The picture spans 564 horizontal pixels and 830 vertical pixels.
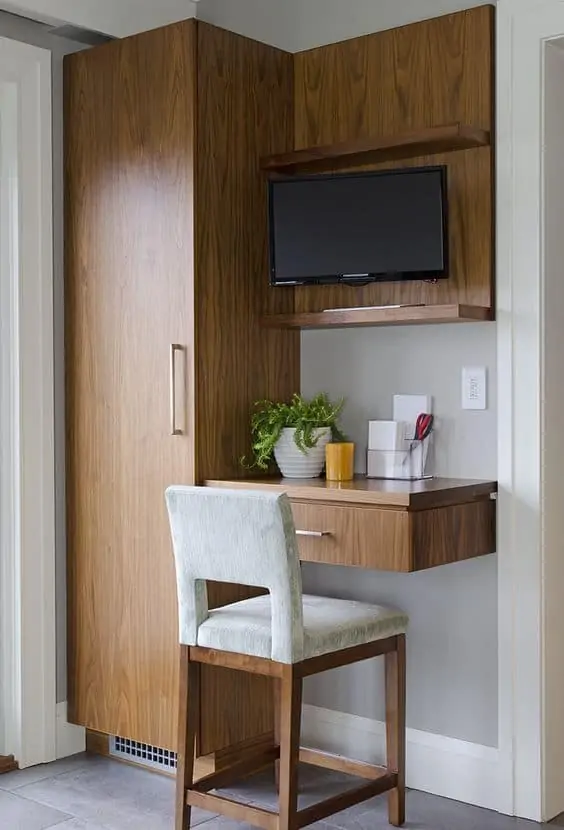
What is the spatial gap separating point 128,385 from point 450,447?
38.5 inches

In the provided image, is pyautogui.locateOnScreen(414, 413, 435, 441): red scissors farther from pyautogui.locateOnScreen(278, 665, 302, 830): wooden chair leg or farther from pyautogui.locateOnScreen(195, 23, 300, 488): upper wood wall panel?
pyautogui.locateOnScreen(278, 665, 302, 830): wooden chair leg

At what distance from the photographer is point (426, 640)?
3.16 m

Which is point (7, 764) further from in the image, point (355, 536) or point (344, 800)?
point (355, 536)

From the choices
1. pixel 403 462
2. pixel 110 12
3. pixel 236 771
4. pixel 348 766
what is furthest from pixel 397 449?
pixel 110 12

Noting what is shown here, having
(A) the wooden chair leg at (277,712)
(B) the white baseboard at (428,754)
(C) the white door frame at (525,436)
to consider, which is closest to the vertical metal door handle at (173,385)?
(A) the wooden chair leg at (277,712)

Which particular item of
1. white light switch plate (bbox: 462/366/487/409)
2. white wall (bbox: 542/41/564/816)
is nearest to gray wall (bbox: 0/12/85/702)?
white light switch plate (bbox: 462/366/487/409)

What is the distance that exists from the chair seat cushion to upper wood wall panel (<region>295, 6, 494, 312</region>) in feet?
2.96

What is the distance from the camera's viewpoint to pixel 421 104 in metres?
3.09

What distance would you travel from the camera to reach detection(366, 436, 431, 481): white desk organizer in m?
3.08

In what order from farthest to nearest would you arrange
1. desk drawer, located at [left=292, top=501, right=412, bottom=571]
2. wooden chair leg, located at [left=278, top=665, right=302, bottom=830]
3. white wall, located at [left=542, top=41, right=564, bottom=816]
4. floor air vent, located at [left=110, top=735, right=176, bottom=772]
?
floor air vent, located at [left=110, top=735, right=176, bottom=772] → white wall, located at [left=542, top=41, right=564, bottom=816] → desk drawer, located at [left=292, top=501, right=412, bottom=571] → wooden chair leg, located at [left=278, top=665, right=302, bottom=830]

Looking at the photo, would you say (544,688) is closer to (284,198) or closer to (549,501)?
(549,501)

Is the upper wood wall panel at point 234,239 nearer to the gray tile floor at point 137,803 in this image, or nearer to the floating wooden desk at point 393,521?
the floating wooden desk at point 393,521

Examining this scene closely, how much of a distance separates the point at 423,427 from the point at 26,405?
122cm

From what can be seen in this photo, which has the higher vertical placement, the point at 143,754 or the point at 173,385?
the point at 173,385
